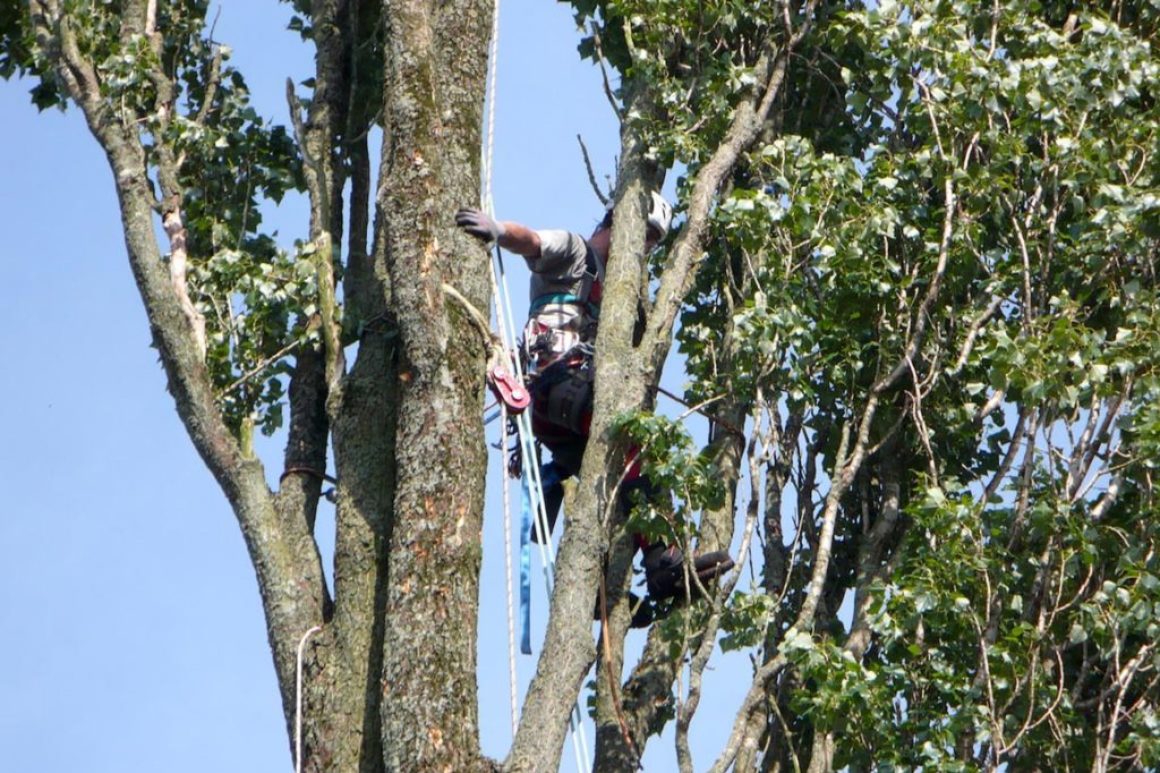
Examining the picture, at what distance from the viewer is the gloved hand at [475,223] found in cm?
746

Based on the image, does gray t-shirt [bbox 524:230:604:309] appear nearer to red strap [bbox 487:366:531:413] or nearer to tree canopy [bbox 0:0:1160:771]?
tree canopy [bbox 0:0:1160:771]

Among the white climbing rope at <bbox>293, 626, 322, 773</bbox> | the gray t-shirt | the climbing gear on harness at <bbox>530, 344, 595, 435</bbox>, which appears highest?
the gray t-shirt

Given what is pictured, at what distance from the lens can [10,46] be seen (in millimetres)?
9094

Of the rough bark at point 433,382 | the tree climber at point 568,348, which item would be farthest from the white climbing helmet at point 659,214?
the rough bark at point 433,382

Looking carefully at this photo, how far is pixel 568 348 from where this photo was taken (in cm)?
892

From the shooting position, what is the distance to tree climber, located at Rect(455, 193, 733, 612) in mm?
8492

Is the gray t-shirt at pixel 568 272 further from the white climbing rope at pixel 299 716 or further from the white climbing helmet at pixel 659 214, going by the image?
the white climbing rope at pixel 299 716

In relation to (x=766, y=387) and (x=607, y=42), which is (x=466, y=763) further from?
(x=607, y=42)

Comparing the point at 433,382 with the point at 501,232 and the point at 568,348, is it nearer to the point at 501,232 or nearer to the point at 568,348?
the point at 501,232

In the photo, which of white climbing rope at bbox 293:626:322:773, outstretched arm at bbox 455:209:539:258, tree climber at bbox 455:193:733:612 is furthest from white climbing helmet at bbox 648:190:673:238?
white climbing rope at bbox 293:626:322:773

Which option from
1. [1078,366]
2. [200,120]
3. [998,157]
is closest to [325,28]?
[200,120]

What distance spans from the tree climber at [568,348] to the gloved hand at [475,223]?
2.88 ft

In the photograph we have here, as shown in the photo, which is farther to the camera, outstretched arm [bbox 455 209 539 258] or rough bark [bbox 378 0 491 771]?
outstretched arm [bbox 455 209 539 258]

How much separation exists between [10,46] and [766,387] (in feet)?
13.0
